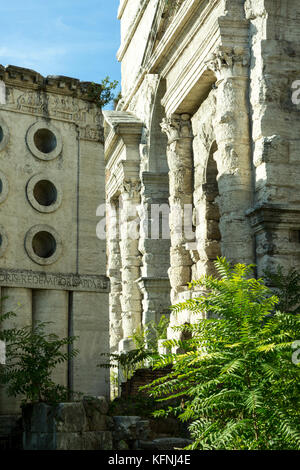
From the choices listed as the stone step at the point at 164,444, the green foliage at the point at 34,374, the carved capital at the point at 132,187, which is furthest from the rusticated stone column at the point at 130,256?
the stone step at the point at 164,444

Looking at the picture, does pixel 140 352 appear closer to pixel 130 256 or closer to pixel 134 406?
pixel 134 406

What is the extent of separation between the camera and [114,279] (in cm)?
2878

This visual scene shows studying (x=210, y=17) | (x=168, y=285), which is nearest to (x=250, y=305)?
(x=210, y=17)

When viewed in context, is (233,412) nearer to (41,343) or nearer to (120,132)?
(41,343)

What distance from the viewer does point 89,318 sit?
51.2 feet

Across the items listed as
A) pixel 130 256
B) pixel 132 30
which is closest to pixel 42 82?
pixel 130 256

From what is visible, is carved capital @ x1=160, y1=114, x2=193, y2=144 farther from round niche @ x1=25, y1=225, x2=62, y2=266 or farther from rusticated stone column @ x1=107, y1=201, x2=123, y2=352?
rusticated stone column @ x1=107, y1=201, x2=123, y2=352

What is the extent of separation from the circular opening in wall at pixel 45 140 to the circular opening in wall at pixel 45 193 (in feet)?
2.68

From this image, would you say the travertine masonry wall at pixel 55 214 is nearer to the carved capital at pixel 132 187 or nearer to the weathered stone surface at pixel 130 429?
the weathered stone surface at pixel 130 429

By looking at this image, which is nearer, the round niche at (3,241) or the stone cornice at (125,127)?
the round niche at (3,241)

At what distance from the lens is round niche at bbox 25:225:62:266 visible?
50.8 ft

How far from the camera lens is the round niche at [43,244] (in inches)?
609

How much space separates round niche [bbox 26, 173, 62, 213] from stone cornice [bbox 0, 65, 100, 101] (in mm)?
1983

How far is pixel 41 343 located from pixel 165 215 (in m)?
11.8
